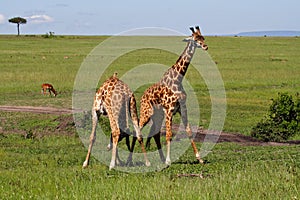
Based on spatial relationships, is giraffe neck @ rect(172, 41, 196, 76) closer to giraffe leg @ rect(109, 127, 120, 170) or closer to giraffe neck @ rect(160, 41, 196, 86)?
giraffe neck @ rect(160, 41, 196, 86)

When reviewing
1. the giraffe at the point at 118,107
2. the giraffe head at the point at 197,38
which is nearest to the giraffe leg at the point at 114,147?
the giraffe at the point at 118,107

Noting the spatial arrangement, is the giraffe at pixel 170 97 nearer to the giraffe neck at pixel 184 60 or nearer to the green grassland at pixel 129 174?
the giraffe neck at pixel 184 60

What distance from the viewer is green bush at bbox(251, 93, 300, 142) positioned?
64.6 ft

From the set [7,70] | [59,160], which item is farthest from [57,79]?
[59,160]

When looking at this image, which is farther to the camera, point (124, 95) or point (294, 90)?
point (294, 90)

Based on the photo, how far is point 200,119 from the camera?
23.2 metres

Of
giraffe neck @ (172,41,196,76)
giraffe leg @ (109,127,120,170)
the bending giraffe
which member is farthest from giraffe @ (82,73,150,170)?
the bending giraffe

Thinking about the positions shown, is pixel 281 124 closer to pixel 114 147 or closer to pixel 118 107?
pixel 118 107

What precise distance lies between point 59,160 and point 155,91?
110 inches

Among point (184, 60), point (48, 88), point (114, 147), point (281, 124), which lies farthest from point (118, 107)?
point (48, 88)

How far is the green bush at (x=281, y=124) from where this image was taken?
19.7 m

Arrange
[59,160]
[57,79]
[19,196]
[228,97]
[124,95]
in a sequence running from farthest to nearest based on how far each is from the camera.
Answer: [57,79] → [228,97] → [59,160] → [124,95] → [19,196]

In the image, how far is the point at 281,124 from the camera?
20234 mm

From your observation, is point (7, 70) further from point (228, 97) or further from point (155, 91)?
point (155, 91)
